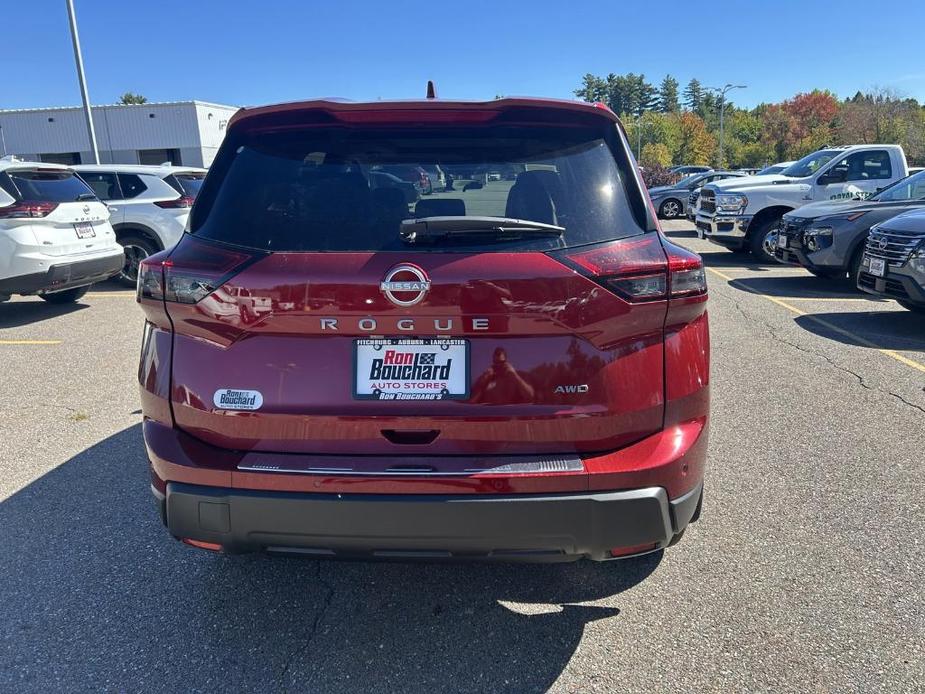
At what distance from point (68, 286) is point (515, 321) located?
7571 mm

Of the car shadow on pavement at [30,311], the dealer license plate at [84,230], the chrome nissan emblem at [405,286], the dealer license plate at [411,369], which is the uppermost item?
the chrome nissan emblem at [405,286]

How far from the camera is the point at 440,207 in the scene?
2289 millimetres

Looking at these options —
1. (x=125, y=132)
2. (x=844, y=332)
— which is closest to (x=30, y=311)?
(x=844, y=332)

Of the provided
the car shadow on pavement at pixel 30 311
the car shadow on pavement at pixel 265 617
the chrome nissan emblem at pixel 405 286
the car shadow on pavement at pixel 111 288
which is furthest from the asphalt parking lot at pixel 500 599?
the car shadow on pavement at pixel 111 288

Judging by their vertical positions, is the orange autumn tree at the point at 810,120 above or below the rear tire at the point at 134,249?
above

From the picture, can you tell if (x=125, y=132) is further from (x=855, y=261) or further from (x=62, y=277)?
(x=855, y=261)

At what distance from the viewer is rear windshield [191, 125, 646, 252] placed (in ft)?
7.41

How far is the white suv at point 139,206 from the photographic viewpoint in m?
9.80

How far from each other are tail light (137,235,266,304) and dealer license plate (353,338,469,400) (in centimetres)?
49

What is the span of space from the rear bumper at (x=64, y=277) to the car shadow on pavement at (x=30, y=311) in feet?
2.11

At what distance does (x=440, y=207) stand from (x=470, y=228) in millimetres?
176

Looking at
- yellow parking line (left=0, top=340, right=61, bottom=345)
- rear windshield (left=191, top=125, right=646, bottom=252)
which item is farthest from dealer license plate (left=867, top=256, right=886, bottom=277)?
A: yellow parking line (left=0, top=340, right=61, bottom=345)

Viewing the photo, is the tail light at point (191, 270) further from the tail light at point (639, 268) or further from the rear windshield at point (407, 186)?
the tail light at point (639, 268)

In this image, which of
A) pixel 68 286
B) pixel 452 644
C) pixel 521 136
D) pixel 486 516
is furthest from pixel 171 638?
pixel 68 286
